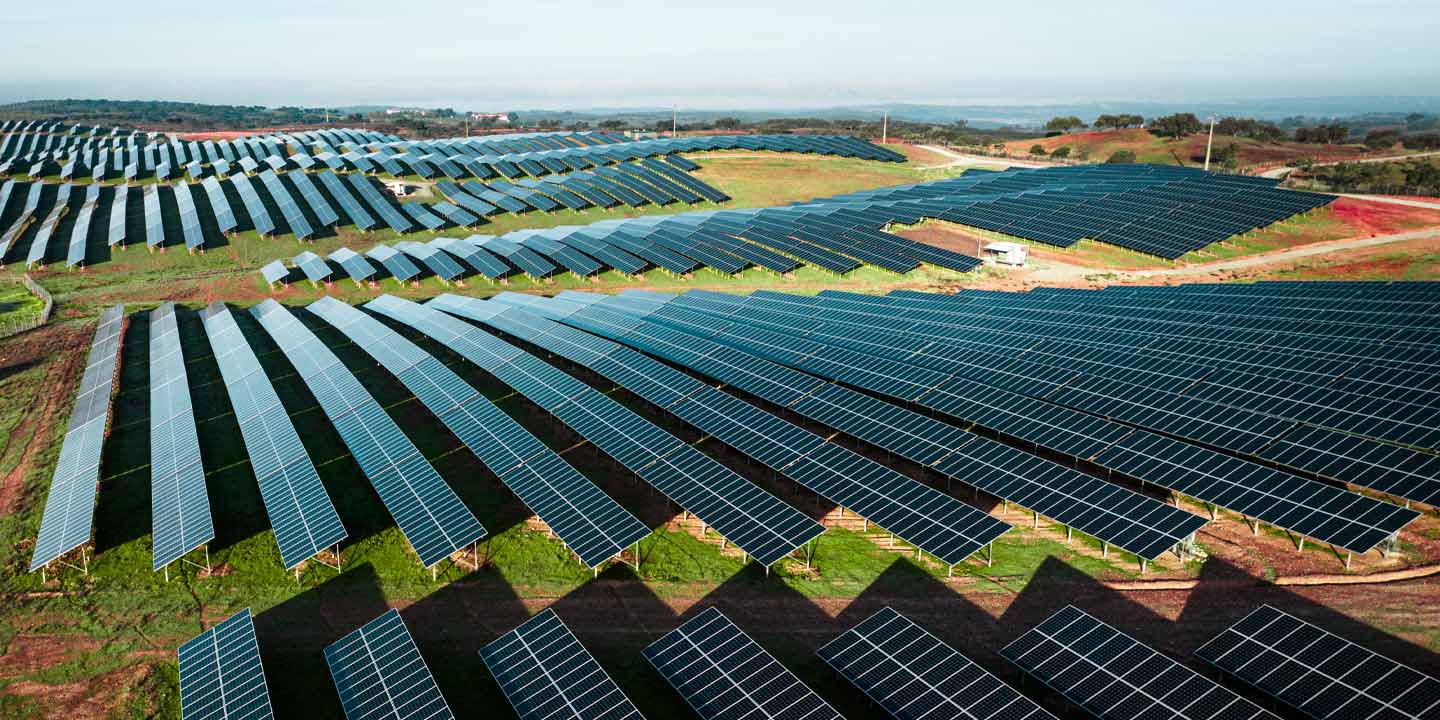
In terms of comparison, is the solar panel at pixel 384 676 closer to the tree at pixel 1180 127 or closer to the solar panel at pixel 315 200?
the solar panel at pixel 315 200

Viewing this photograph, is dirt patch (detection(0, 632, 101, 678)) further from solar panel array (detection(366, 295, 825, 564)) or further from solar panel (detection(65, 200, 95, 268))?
solar panel (detection(65, 200, 95, 268))

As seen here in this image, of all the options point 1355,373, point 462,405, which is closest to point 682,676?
point 462,405

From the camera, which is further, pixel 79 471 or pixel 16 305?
pixel 16 305

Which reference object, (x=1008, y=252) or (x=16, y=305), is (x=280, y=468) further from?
(x=1008, y=252)

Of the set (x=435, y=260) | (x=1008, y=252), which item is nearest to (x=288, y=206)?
(x=435, y=260)

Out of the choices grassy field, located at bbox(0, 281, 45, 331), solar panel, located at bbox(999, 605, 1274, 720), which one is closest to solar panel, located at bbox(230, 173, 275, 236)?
grassy field, located at bbox(0, 281, 45, 331)

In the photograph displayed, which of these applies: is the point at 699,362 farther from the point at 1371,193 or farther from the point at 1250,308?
the point at 1371,193
